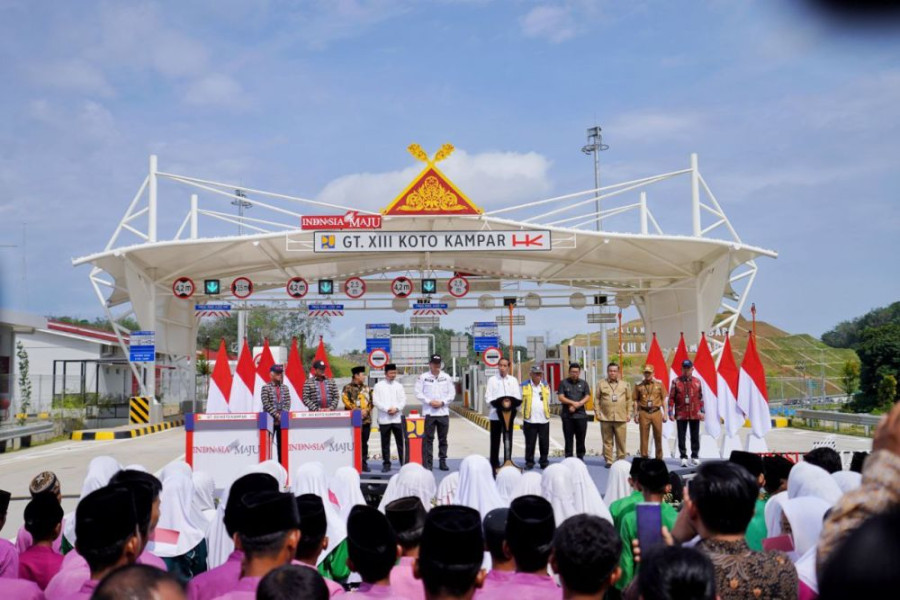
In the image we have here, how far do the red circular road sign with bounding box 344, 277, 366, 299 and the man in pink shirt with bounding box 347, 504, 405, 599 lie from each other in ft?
70.3

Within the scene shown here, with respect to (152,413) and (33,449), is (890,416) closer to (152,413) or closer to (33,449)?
(33,449)

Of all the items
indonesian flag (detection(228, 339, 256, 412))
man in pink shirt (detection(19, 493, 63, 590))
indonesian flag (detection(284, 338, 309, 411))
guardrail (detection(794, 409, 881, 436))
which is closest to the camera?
man in pink shirt (detection(19, 493, 63, 590))

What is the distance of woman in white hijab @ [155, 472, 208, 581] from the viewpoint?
15.0 ft

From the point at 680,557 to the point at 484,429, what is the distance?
21.6 m

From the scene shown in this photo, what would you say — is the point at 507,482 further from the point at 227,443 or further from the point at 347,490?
the point at 227,443

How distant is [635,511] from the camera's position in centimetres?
378

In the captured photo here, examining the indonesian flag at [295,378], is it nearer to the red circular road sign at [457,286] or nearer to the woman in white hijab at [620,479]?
the woman in white hijab at [620,479]

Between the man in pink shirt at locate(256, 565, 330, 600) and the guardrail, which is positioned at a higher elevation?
the man in pink shirt at locate(256, 565, 330, 600)

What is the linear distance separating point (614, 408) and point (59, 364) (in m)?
35.6

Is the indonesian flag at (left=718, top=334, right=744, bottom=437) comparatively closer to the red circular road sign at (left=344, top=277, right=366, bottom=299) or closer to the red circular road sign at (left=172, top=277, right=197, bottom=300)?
the red circular road sign at (left=344, top=277, right=366, bottom=299)

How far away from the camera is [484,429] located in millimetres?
23391

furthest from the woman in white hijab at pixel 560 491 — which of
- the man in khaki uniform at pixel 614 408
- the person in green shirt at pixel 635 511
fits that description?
the man in khaki uniform at pixel 614 408

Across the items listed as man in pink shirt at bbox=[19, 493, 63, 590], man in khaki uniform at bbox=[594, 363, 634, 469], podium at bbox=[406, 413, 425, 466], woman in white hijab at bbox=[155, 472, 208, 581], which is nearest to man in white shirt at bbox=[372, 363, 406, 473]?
podium at bbox=[406, 413, 425, 466]

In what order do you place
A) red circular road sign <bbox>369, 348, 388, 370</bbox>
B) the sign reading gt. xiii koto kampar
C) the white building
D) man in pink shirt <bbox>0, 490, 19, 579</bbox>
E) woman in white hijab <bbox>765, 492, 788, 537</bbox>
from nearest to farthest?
man in pink shirt <bbox>0, 490, 19, 579</bbox> < woman in white hijab <bbox>765, 492, 788, 537</bbox> < the sign reading gt. xiii koto kampar < red circular road sign <bbox>369, 348, 388, 370</bbox> < the white building
